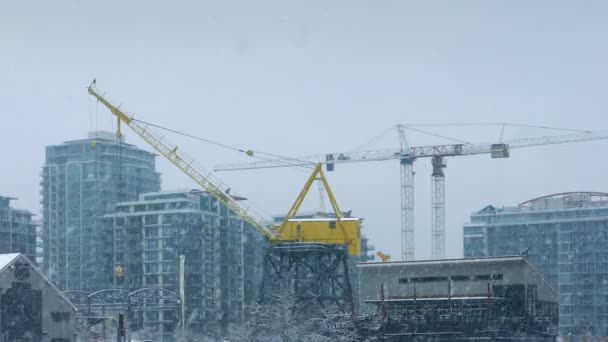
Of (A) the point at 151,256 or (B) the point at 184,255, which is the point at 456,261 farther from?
(A) the point at 151,256

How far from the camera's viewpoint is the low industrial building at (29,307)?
67.8 metres

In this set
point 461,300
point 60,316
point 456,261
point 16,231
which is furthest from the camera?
point 16,231

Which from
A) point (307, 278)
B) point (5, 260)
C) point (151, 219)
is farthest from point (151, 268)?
point (5, 260)

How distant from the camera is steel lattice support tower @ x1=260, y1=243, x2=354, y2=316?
88.8m

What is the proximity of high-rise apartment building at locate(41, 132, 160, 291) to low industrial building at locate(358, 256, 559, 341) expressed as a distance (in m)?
89.4

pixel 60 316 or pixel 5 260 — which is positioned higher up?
pixel 5 260

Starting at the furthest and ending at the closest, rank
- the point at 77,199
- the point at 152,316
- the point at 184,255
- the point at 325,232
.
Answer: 1. the point at 77,199
2. the point at 184,255
3. the point at 152,316
4. the point at 325,232

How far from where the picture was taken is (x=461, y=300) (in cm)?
8794

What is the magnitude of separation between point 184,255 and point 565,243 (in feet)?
212

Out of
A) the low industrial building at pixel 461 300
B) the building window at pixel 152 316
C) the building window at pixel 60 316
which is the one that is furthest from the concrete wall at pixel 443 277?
the building window at pixel 152 316

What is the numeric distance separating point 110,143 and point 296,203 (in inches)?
3265

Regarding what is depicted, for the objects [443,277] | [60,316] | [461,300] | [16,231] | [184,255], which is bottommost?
[461,300]

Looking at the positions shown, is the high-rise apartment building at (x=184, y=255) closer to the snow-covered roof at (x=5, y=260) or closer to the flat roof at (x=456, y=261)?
the flat roof at (x=456, y=261)

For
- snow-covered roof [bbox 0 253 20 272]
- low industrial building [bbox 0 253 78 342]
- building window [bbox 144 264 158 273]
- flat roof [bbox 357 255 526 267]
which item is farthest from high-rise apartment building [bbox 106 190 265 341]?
snow-covered roof [bbox 0 253 20 272]
